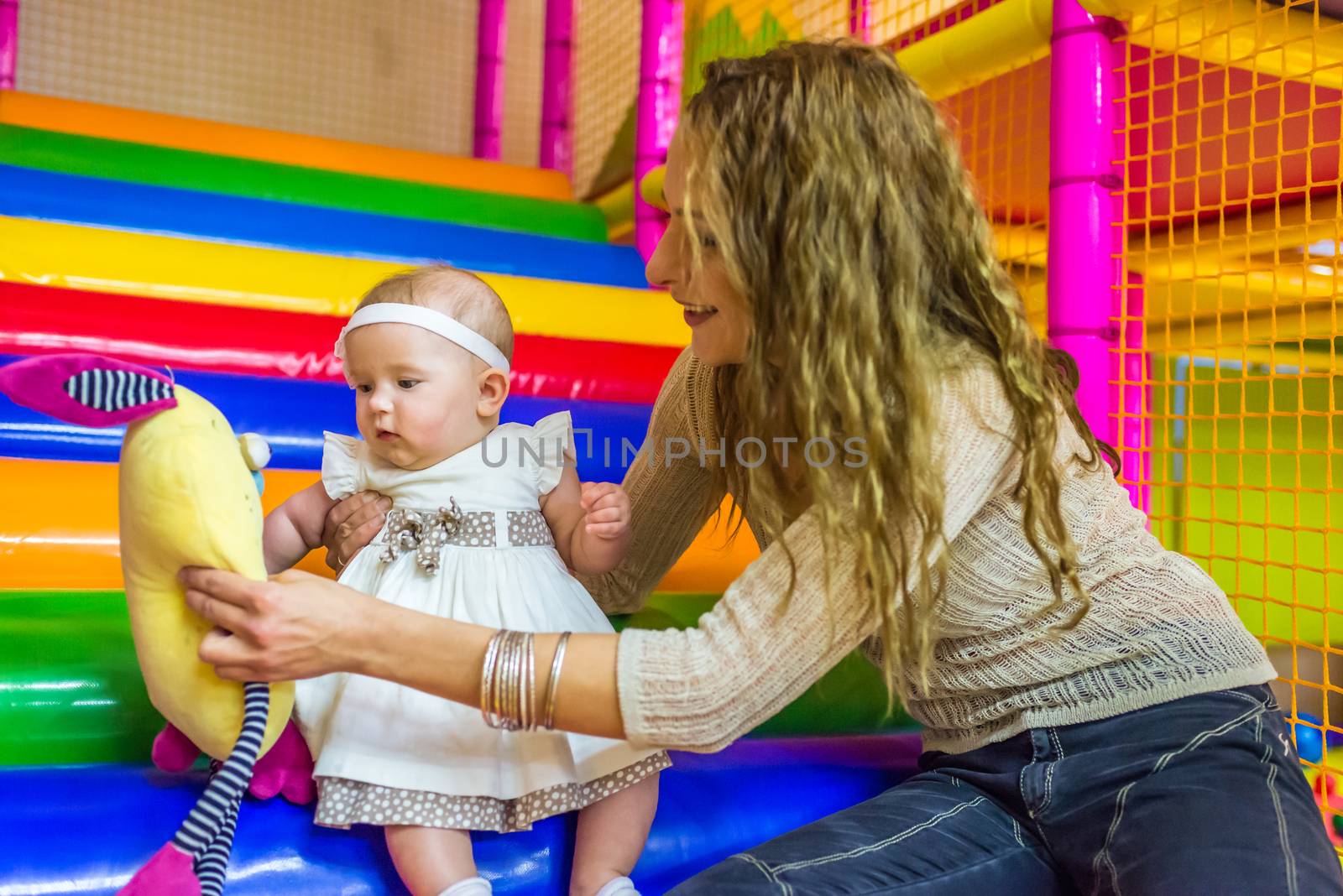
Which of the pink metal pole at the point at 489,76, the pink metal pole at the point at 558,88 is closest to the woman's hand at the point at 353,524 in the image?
the pink metal pole at the point at 558,88

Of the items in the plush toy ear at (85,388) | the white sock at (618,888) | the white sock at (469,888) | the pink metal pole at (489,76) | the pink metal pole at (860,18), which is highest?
the pink metal pole at (489,76)

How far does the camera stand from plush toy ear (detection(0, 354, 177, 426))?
71 centimetres

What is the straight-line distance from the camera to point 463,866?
33.8 inches

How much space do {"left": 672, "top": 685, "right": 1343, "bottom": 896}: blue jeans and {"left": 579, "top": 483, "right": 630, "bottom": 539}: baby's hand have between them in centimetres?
33

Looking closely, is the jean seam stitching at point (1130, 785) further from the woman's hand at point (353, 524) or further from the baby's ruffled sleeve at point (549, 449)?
the woman's hand at point (353, 524)

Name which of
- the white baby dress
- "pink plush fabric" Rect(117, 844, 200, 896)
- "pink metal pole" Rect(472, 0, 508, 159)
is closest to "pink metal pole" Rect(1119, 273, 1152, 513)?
the white baby dress

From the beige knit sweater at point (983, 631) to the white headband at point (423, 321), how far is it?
24cm

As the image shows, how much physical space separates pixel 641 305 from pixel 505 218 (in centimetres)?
82

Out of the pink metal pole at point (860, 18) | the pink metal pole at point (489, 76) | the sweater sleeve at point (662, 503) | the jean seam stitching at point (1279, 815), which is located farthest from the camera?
the pink metal pole at point (489, 76)

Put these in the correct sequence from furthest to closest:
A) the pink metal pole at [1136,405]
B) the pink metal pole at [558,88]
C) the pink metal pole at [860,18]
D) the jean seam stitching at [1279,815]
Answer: the pink metal pole at [558,88], the pink metal pole at [860,18], the pink metal pole at [1136,405], the jean seam stitching at [1279,815]

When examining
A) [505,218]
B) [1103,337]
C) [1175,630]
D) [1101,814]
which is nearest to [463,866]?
[1101,814]

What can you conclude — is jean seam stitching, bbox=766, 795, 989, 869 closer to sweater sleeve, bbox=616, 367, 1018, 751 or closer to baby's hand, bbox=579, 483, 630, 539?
sweater sleeve, bbox=616, 367, 1018, 751

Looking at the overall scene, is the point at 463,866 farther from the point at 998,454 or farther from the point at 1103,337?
the point at 1103,337

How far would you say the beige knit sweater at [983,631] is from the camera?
0.84 metres
